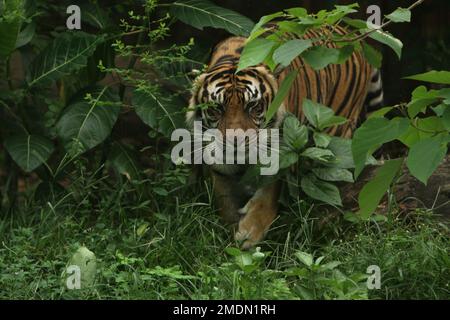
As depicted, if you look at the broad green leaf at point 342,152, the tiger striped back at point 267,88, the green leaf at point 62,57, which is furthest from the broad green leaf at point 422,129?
the green leaf at point 62,57

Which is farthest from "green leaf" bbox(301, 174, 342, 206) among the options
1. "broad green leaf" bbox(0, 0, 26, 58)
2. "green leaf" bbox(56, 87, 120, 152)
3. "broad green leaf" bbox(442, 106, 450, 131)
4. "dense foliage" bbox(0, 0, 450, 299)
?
"broad green leaf" bbox(0, 0, 26, 58)

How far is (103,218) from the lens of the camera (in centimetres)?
553

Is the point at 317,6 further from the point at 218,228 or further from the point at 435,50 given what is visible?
the point at 218,228

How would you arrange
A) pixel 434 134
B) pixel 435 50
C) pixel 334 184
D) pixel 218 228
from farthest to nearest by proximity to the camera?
pixel 435 50 → pixel 334 184 → pixel 218 228 → pixel 434 134

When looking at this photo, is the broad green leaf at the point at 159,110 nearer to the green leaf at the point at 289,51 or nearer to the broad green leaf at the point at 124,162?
the broad green leaf at the point at 124,162

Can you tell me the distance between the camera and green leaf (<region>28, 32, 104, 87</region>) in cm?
589

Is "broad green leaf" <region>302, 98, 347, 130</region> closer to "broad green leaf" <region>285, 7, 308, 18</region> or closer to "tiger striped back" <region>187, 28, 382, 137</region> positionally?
"tiger striped back" <region>187, 28, 382, 137</region>

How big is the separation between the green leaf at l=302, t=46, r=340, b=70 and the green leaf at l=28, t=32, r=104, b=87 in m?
2.59

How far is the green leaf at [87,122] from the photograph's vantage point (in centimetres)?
571

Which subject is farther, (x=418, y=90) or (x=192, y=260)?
(x=192, y=260)

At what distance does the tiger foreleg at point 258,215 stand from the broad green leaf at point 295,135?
1.00 feet
